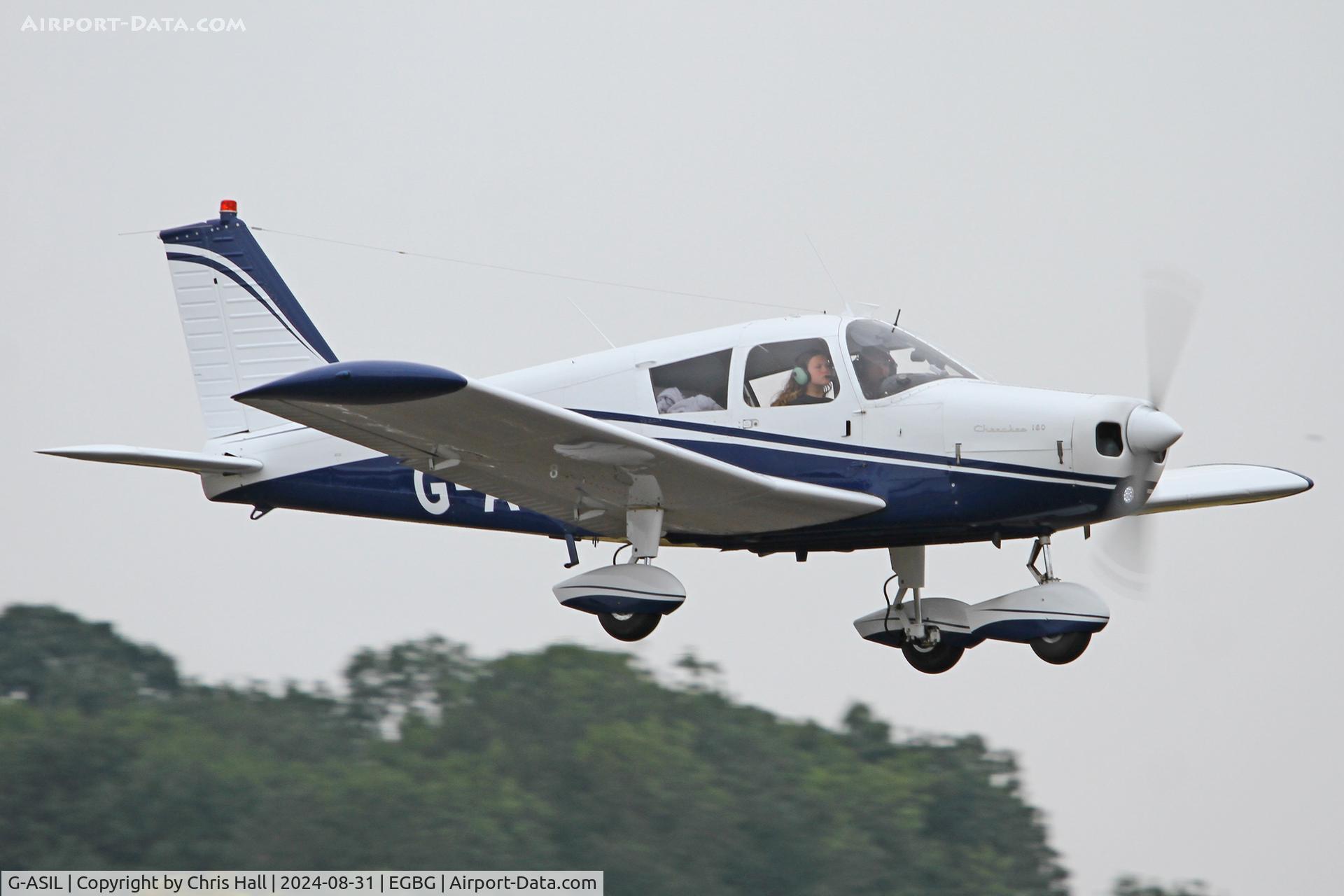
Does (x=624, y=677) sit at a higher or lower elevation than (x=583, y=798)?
higher

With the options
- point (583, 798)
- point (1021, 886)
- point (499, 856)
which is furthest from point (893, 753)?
point (499, 856)

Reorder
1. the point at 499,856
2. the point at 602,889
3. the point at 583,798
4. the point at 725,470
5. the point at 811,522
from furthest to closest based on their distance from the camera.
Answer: the point at 583,798 < the point at 602,889 < the point at 499,856 < the point at 811,522 < the point at 725,470

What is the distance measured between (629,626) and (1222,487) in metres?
4.58

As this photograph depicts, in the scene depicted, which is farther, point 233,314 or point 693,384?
point 233,314

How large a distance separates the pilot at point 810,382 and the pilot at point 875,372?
19cm

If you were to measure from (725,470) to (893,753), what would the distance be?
113 ft

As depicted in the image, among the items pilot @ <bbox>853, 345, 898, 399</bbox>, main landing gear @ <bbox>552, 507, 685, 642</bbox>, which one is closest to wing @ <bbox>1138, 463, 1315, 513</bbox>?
pilot @ <bbox>853, 345, 898, 399</bbox>

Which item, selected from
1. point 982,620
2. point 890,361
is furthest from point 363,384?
point 982,620

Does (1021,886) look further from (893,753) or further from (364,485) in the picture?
(364,485)

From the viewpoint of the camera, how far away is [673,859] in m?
35.0

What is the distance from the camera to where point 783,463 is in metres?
10.9

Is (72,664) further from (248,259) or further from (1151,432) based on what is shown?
(1151,432)

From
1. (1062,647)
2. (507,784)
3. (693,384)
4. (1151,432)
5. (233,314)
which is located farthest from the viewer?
(507,784)

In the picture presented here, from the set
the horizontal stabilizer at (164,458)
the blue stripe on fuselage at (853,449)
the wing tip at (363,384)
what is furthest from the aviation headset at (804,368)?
the horizontal stabilizer at (164,458)
